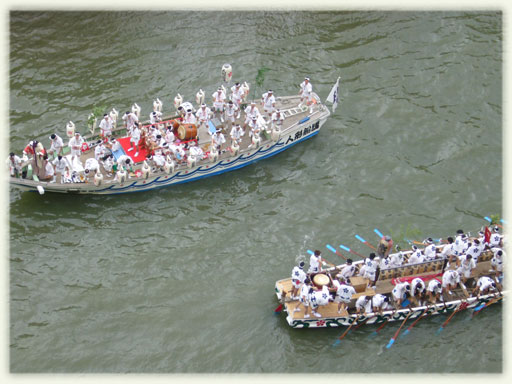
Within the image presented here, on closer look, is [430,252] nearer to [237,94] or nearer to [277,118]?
[277,118]

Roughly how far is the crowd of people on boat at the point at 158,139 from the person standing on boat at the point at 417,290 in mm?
12413

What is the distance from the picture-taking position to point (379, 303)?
31.5m

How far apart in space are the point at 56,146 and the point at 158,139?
5.59m

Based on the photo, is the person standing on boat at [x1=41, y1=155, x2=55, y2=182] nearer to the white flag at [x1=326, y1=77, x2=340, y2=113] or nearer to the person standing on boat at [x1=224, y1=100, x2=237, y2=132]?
the person standing on boat at [x1=224, y1=100, x2=237, y2=132]

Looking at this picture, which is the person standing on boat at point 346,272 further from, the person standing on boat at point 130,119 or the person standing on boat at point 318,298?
the person standing on boat at point 130,119

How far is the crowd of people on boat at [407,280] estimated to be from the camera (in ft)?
103

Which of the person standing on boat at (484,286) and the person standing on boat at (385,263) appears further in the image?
the person standing on boat at (385,263)

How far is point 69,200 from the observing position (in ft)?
Result: 122

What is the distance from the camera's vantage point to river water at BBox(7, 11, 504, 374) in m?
31.0

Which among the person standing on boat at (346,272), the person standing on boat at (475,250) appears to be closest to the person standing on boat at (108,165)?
the person standing on boat at (346,272)

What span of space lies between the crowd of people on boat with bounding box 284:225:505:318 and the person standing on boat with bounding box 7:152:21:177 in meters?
15.8

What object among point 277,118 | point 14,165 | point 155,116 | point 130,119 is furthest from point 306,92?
point 14,165

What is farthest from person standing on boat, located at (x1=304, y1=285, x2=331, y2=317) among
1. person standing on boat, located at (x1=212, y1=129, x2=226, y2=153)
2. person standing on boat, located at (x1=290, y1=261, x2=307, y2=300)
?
person standing on boat, located at (x1=212, y1=129, x2=226, y2=153)

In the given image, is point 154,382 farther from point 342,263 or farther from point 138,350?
point 342,263
